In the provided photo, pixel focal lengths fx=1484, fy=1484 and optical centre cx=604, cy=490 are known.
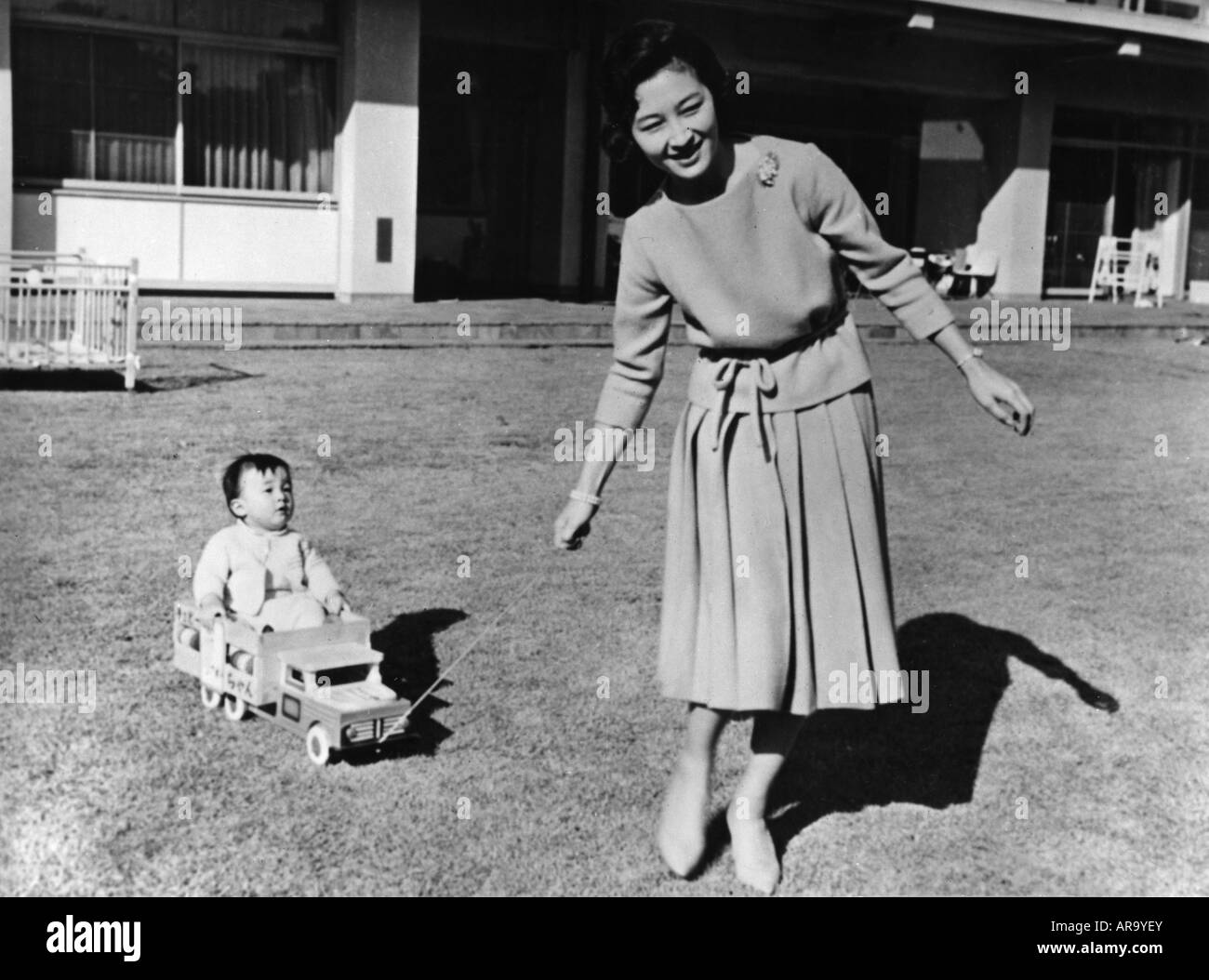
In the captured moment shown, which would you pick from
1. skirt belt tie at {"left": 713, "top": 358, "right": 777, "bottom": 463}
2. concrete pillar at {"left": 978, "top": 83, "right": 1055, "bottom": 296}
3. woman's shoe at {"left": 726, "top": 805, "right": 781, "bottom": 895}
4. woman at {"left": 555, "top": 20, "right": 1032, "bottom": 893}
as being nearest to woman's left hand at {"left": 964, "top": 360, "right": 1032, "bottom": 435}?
woman at {"left": 555, "top": 20, "right": 1032, "bottom": 893}

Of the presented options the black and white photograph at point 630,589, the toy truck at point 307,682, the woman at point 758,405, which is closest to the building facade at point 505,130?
the black and white photograph at point 630,589

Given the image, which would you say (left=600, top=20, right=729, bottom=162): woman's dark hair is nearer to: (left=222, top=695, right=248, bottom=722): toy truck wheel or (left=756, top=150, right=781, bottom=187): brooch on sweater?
(left=756, top=150, right=781, bottom=187): brooch on sweater

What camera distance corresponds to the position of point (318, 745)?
3.96 m

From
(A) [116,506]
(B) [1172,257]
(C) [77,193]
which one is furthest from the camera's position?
(B) [1172,257]

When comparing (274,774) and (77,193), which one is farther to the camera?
(77,193)

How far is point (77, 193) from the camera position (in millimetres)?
15172

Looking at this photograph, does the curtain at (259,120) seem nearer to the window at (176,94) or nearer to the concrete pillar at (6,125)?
the window at (176,94)

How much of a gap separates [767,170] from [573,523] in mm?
909

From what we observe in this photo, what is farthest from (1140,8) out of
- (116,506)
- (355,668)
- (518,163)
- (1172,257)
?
(355,668)

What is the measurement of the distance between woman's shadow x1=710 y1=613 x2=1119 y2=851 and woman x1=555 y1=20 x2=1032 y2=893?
1.77ft

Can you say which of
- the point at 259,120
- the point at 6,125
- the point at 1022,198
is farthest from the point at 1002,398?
the point at 1022,198

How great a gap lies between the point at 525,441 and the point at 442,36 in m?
10.0

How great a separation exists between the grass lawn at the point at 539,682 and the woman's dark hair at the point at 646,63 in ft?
5.68
